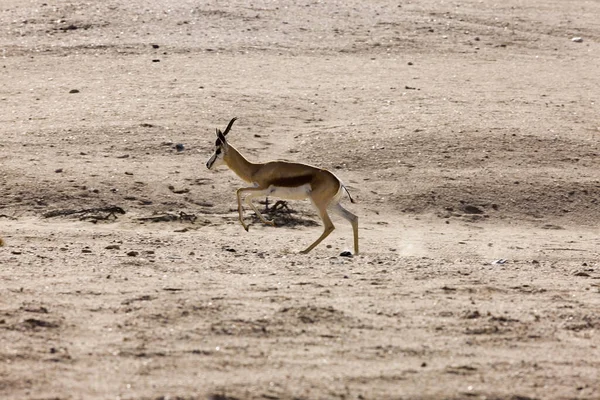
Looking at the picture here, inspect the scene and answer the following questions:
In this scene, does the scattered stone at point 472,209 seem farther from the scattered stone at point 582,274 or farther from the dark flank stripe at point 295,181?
the scattered stone at point 582,274

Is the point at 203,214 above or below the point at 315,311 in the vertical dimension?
below

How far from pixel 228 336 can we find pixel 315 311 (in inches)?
30.9

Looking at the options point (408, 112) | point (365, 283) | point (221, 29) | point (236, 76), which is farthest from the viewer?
point (221, 29)

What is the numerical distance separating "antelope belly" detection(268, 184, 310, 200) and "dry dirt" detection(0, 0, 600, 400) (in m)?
0.53

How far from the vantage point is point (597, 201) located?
14.2 metres

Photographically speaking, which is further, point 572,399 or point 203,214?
point 203,214

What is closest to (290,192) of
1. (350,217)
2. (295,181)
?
(295,181)

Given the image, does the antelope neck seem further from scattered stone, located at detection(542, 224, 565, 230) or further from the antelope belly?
scattered stone, located at detection(542, 224, 565, 230)

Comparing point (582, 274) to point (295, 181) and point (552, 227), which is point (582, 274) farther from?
point (552, 227)

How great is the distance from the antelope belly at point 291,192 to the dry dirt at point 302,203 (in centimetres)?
53

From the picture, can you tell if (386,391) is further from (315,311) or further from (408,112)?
(408,112)

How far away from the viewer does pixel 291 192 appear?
11672 mm

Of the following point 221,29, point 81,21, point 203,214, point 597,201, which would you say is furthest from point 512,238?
point 81,21

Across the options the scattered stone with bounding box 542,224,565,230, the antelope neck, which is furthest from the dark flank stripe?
the scattered stone with bounding box 542,224,565,230
